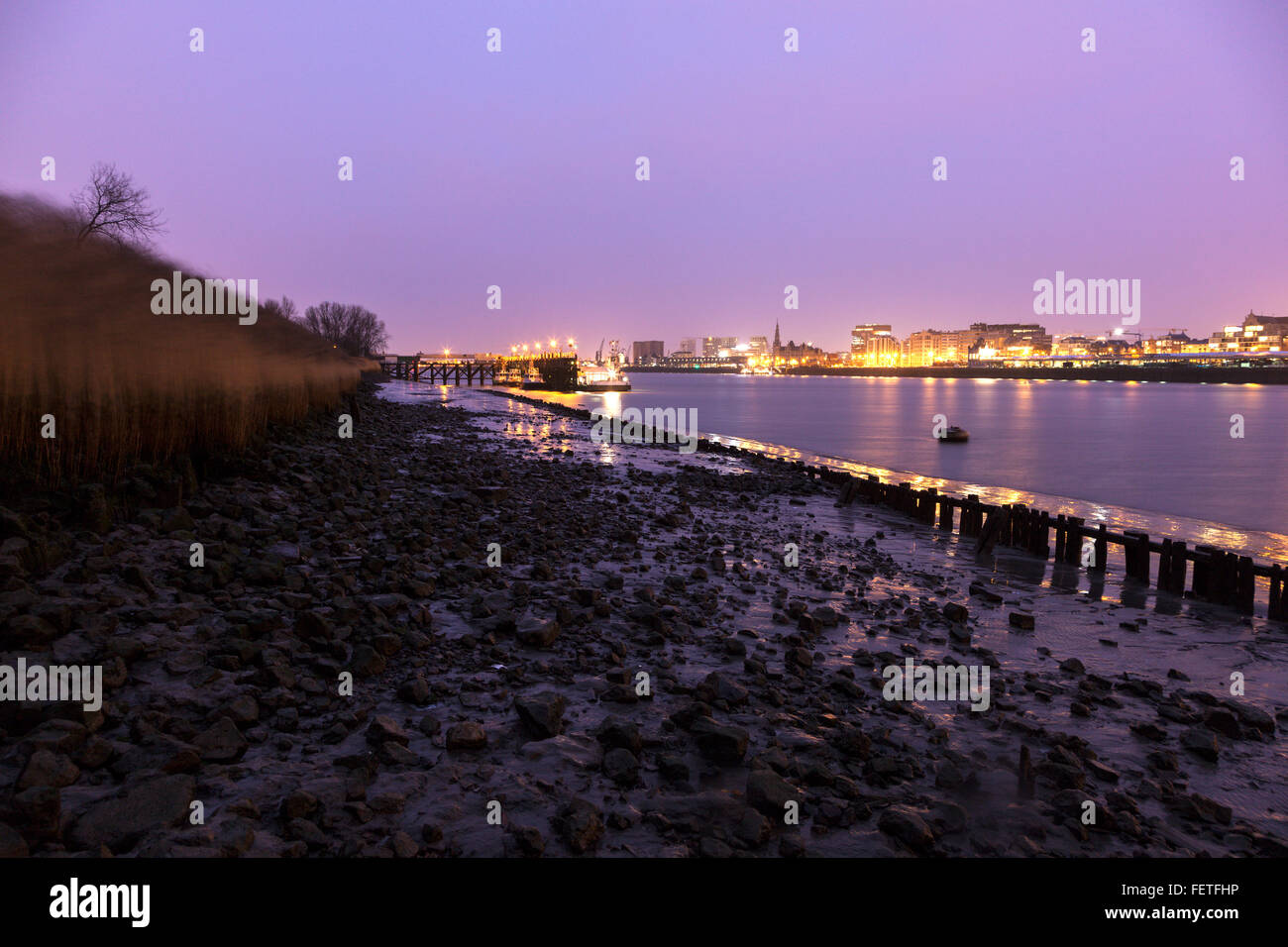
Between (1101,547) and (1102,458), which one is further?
(1102,458)

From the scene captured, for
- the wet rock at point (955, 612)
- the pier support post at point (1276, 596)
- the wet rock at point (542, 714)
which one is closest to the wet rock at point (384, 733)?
the wet rock at point (542, 714)

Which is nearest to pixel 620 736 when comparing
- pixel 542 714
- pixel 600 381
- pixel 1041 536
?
pixel 542 714

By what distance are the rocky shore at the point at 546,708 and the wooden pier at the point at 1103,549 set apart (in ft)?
4.14

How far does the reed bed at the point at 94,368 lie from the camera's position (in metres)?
9.02

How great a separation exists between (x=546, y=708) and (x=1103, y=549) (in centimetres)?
1384

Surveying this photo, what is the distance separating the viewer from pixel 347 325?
160 m

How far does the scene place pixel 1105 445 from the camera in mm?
53344

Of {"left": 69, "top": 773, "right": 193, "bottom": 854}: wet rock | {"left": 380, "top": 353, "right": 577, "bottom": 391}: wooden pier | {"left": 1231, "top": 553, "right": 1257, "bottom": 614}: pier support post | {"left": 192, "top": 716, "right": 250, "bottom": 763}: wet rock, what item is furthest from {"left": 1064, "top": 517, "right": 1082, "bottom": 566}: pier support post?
{"left": 380, "top": 353, "right": 577, "bottom": 391}: wooden pier

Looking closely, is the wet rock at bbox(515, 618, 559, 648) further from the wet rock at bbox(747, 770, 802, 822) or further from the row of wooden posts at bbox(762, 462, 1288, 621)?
the row of wooden posts at bbox(762, 462, 1288, 621)

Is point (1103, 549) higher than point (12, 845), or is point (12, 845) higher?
point (12, 845)

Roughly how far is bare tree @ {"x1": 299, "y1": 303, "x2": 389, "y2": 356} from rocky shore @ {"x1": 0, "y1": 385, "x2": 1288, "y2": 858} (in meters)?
141

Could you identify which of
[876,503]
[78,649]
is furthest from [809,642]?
Result: [876,503]

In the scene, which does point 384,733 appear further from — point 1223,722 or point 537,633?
point 1223,722
